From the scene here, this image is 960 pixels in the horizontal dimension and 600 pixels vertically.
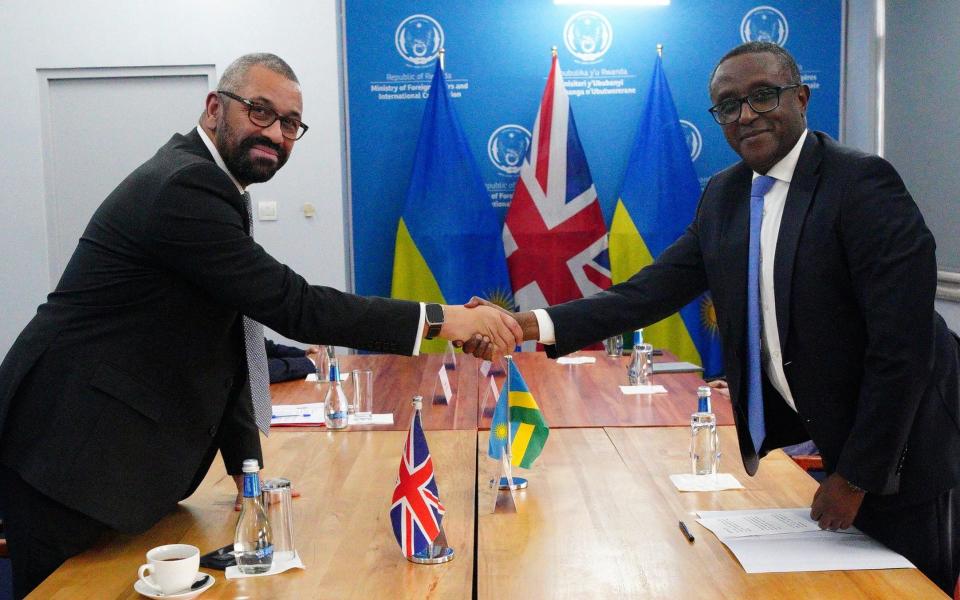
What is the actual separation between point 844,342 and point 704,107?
4.37 meters

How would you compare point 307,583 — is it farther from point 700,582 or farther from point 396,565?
point 700,582

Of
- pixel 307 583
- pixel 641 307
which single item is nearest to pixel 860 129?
pixel 641 307

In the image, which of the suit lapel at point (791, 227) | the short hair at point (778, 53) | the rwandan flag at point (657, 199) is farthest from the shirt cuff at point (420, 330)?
the rwandan flag at point (657, 199)

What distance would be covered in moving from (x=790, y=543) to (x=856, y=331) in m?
0.47

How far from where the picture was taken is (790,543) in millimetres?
1874

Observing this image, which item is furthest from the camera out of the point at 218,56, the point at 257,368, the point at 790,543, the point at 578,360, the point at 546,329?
the point at 218,56

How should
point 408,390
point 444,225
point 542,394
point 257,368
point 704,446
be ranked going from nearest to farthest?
point 257,368 → point 704,446 → point 542,394 → point 408,390 → point 444,225

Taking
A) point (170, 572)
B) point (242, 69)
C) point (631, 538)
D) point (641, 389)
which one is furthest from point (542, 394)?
point (170, 572)

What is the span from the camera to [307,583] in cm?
171

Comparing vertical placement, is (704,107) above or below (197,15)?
below

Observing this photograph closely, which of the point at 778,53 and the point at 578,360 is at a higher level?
the point at 778,53

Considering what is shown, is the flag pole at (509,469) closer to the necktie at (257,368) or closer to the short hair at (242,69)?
the necktie at (257,368)

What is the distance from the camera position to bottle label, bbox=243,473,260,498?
1.68 meters

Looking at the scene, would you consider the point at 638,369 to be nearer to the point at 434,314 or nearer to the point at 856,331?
the point at 434,314
